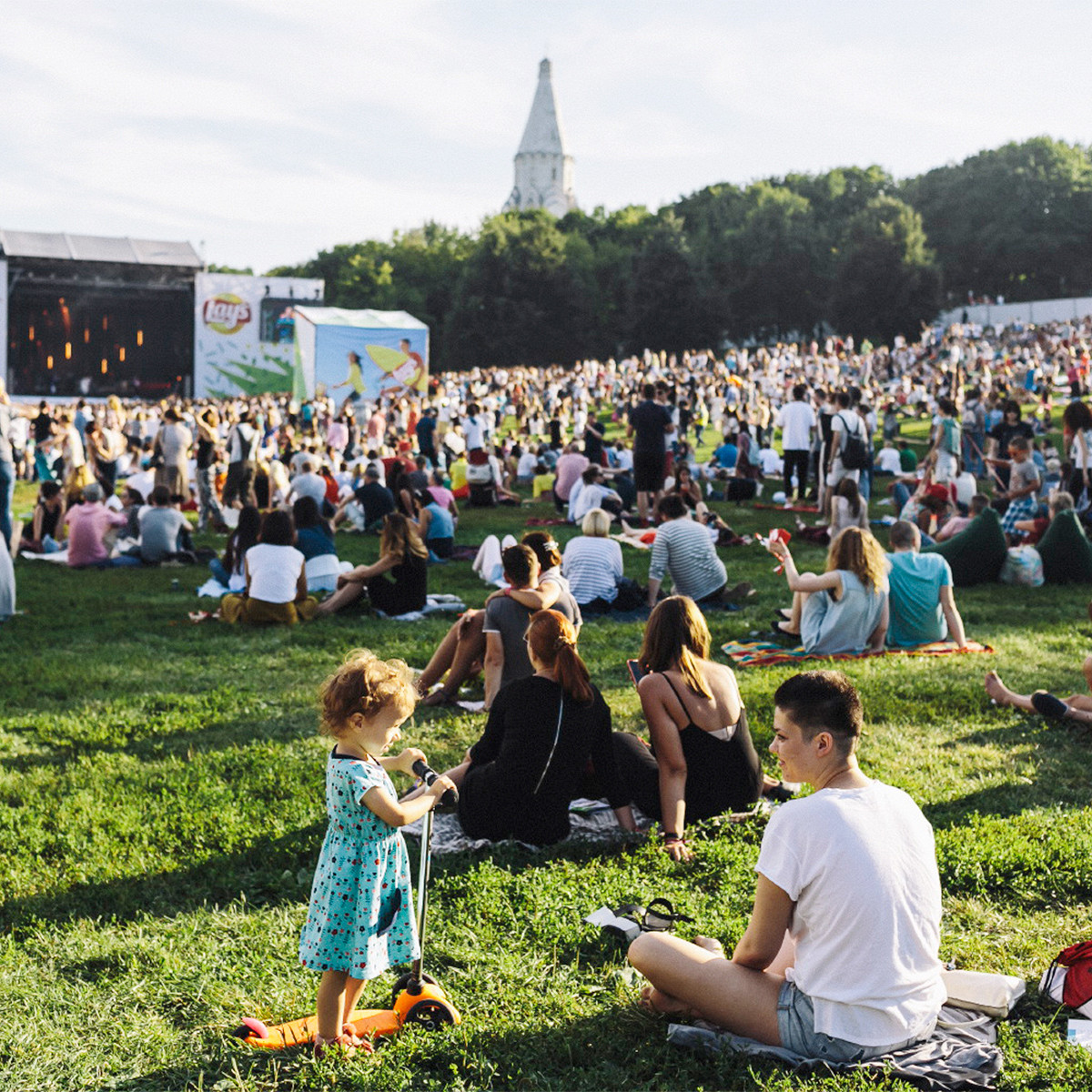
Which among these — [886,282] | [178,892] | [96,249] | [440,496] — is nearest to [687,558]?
[440,496]

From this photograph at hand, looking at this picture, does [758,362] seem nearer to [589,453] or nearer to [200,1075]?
[589,453]

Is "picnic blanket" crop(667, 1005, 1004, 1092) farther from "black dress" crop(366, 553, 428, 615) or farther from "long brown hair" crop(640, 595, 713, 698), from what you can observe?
"black dress" crop(366, 553, 428, 615)

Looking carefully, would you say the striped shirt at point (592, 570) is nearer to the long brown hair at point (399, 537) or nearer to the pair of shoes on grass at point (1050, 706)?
the long brown hair at point (399, 537)

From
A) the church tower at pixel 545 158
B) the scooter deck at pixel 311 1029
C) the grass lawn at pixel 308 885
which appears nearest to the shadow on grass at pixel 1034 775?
the grass lawn at pixel 308 885

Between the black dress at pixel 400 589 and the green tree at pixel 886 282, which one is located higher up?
the green tree at pixel 886 282

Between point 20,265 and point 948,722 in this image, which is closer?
point 948,722

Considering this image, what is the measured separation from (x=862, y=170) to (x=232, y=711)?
259ft

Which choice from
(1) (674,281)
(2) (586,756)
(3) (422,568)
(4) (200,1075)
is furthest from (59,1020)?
(1) (674,281)

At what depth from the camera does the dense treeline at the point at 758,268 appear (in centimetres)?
6041

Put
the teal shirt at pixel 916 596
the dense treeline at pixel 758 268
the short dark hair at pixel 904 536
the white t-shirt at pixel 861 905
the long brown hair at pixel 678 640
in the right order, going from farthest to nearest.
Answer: the dense treeline at pixel 758 268, the short dark hair at pixel 904 536, the teal shirt at pixel 916 596, the long brown hair at pixel 678 640, the white t-shirt at pixel 861 905

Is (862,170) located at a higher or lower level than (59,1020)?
higher

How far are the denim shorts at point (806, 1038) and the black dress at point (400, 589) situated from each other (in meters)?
6.82

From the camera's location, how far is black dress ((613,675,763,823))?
4812mm

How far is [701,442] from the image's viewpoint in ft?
93.5
